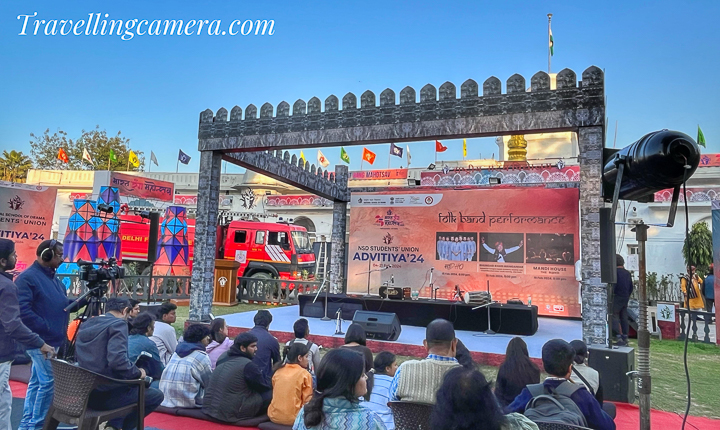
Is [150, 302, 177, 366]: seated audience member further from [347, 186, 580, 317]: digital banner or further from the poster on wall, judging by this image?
[347, 186, 580, 317]: digital banner

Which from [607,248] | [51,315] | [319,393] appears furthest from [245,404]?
[607,248]

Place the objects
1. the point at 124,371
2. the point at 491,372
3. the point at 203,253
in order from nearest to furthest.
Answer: the point at 124,371 < the point at 491,372 < the point at 203,253

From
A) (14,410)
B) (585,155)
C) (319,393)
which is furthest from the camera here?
(585,155)

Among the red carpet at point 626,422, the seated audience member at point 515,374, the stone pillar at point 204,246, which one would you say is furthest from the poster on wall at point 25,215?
the seated audience member at point 515,374

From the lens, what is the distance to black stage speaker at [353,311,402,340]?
24.4ft

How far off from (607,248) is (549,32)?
79.4ft

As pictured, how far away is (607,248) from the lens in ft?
11.7

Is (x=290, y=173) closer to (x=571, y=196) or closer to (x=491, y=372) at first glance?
(x=491, y=372)

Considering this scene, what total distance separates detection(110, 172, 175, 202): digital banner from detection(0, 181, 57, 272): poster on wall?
12.4 ft

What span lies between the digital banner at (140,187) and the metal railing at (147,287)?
10.8ft

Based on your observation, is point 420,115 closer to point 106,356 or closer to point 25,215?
point 106,356

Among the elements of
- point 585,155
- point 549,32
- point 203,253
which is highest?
point 549,32

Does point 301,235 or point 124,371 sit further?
point 301,235

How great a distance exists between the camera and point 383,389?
3340mm
